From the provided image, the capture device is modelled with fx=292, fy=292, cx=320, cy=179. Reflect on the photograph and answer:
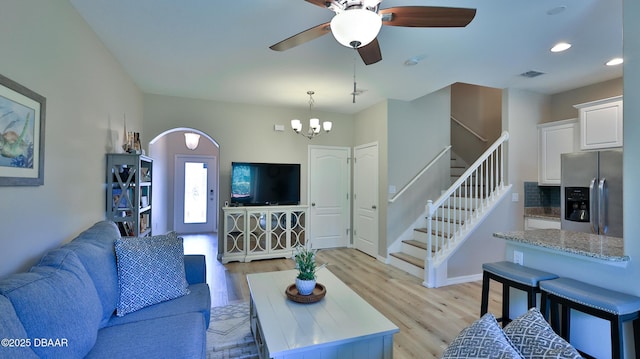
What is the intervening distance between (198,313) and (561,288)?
2.32m

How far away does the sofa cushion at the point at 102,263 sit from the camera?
169 centimetres

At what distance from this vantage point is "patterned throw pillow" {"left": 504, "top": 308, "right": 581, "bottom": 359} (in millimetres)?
850

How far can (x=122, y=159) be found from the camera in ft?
9.91

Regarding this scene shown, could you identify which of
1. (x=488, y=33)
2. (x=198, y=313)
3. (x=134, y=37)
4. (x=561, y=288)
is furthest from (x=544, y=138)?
(x=134, y=37)

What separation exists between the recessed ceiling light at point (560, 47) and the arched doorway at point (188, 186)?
20.8 ft

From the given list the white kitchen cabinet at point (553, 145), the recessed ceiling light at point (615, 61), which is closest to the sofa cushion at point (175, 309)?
the white kitchen cabinet at point (553, 145)

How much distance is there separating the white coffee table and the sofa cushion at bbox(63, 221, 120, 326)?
882mm

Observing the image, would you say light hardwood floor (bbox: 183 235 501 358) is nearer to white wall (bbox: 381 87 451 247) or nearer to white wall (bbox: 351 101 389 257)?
white wall (bbox: 351 101 389 257)

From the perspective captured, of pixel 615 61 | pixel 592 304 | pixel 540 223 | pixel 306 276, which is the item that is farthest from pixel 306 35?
pixel 540 223

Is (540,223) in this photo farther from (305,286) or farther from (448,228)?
(305,286)

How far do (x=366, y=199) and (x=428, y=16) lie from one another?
12.5ft

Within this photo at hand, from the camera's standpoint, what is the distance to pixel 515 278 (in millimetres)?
2131

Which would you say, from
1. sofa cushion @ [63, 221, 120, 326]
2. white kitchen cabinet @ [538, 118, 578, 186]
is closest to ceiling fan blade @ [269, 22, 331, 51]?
sofa cushion @ [63, 221, 120, 326]

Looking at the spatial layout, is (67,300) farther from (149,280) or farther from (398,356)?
(398,356)
